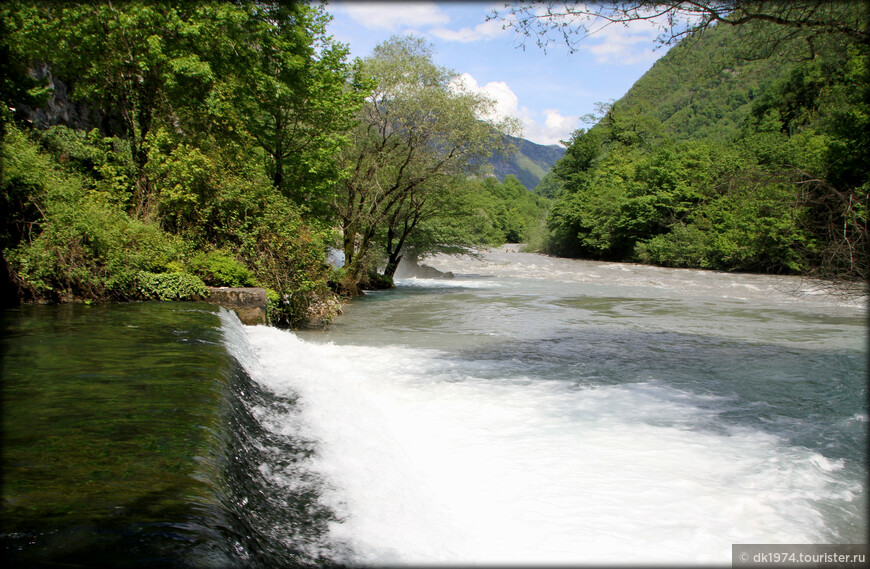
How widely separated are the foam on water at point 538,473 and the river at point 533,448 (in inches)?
0.9

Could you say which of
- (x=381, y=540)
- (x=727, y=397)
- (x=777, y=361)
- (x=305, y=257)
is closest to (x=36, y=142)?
(x=305, y=257)

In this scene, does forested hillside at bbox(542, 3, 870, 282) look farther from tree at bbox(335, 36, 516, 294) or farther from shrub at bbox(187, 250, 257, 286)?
shrub at bbox(187, 250, 257, 286)

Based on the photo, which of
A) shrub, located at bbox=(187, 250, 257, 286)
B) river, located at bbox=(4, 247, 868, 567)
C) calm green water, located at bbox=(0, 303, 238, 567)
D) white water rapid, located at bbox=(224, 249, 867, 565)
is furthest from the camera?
shrub, located at bbox=(187, 250, 257, 286)

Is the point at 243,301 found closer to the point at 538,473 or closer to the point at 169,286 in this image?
the point at 169,286

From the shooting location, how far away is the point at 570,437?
22.0 feet

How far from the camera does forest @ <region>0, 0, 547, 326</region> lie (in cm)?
1063

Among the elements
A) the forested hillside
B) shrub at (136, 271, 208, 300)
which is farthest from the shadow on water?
the forested hillside

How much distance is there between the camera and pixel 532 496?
506 cm

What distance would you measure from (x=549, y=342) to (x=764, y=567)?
30.9 feet

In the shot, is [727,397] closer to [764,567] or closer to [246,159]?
[764,567]

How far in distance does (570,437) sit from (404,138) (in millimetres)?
17913

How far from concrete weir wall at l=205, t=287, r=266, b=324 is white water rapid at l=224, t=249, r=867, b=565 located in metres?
0.89

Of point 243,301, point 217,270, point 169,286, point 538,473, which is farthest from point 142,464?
point 217,270

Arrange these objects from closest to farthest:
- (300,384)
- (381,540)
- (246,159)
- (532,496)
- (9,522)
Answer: (9,522) → (381,540) → (532,496) → (300,384) → (246,159)
